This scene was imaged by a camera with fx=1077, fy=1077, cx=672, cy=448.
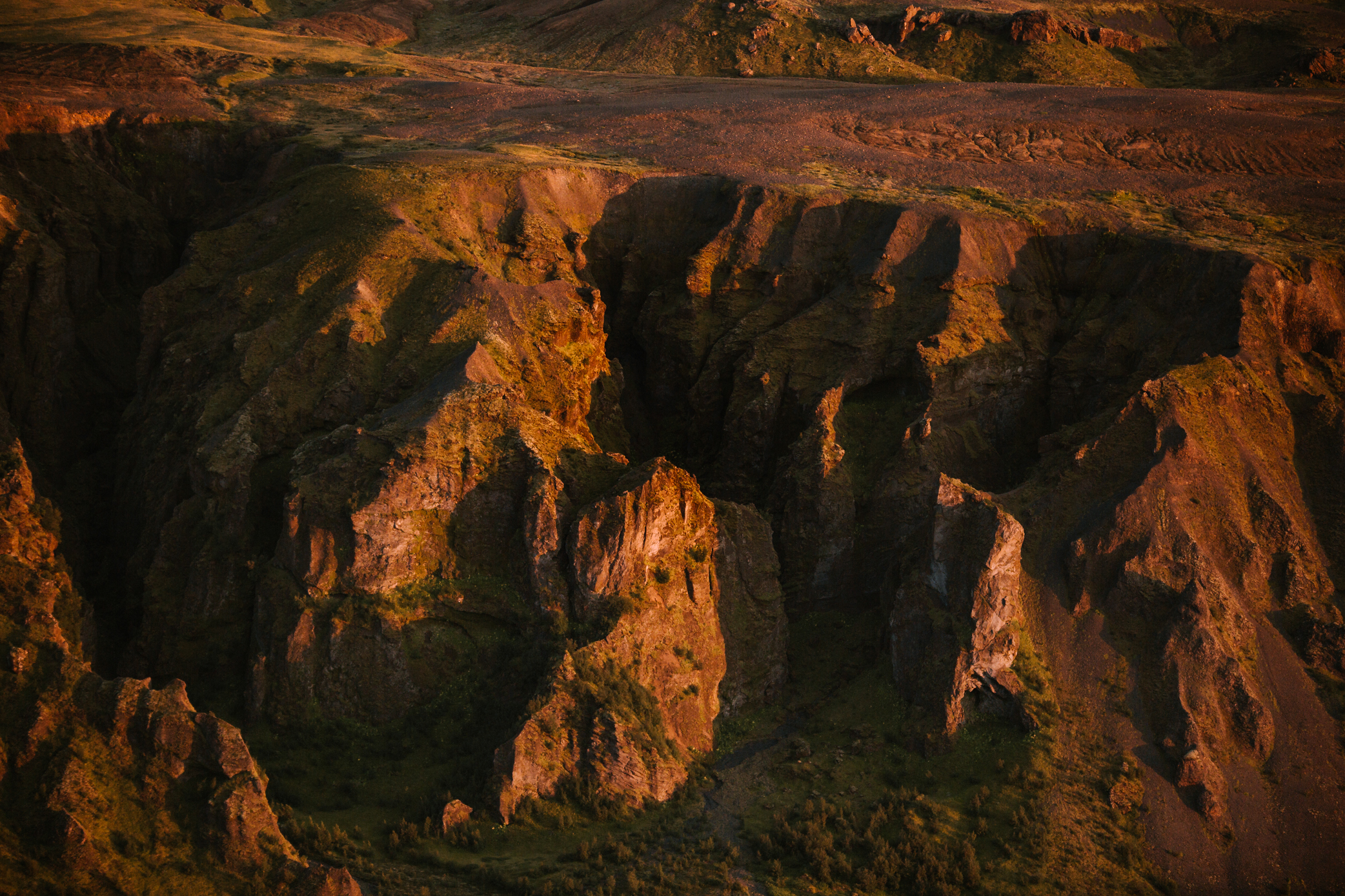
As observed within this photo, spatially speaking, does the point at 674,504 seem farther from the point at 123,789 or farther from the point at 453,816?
the point at 123,789

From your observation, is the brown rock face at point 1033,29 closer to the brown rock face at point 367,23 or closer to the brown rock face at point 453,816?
the brown rock face at point 367,23

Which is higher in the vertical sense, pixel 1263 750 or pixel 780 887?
pixel 1263 750

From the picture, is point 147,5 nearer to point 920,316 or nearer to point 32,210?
point 32,210

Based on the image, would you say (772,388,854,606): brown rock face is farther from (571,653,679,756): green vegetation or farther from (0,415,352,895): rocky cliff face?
(0,415,352,895): rocky cliff face

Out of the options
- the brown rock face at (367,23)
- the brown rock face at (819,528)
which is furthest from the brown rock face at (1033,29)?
the brown rock face at (819,528)

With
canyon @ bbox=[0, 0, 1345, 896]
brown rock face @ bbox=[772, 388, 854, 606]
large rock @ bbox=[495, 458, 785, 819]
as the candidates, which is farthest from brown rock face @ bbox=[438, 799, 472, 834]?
brown rock face @ bbox=[772, 388, 854, 606]

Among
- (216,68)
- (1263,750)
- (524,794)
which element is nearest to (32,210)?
(216,68)
